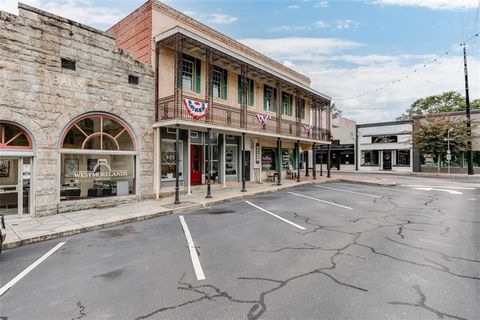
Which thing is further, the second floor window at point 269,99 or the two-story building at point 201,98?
the second floor window at point 269,99

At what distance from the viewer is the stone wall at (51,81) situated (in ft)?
27.4

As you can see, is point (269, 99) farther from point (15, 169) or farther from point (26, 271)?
point (26, 271)

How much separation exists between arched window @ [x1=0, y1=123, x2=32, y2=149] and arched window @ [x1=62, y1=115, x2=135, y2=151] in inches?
41.8

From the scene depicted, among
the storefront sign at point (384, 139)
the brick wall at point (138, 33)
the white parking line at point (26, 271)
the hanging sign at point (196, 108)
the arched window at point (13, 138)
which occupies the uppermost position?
the brick wall at point (138, 33)

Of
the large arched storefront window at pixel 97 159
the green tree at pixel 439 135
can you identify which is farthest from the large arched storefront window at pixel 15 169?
the green tree at pixel 439 135

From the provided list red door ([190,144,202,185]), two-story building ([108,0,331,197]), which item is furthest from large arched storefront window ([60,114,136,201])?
red door ([190,144,202,185])

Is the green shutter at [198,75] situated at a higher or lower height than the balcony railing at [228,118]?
higher

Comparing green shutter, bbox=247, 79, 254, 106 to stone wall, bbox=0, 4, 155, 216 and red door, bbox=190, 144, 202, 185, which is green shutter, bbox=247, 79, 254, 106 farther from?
stone wall, bbox=0, 4, 155, 216

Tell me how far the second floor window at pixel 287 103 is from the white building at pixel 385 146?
58.0 feet

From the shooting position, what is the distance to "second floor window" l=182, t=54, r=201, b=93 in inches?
551

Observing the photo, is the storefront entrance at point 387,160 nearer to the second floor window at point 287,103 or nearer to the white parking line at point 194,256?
the second floor window at point 287,103

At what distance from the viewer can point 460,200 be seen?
12.1m

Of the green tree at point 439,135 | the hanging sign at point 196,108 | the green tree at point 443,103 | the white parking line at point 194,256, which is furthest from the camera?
the green tree at point 443,103

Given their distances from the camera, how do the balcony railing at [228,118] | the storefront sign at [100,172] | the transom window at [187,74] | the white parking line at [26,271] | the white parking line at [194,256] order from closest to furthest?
1. the white parking line at [26,271]
2. the white parking line at [194,256]
3. the storefront sign at [100,172]
4. the balcony railing at [228,118]
5. the transom window at [187,74]
